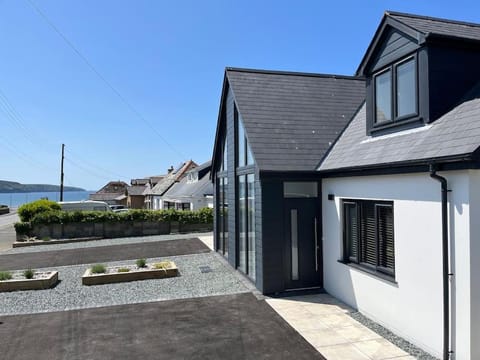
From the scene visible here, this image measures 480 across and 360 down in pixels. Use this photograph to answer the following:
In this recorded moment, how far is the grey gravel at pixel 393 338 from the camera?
5.50 metres

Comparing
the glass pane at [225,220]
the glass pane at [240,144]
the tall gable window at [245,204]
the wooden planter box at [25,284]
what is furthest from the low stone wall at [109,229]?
the glass pane at [240,144]

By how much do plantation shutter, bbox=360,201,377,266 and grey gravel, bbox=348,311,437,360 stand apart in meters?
1.07

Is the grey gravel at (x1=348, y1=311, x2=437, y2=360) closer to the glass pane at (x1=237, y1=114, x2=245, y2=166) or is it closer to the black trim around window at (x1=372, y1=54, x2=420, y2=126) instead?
the black trim around window at (x1=372, y1=54, x2=420, y2=126)

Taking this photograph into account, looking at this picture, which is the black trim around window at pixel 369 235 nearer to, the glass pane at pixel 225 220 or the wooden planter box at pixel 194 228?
the glass pane at pixel 225 220

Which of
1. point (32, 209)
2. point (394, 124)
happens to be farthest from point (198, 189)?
point (394, 124)

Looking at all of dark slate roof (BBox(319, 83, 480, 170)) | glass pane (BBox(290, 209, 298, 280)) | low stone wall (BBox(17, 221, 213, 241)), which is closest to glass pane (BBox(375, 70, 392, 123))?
dark slate roof (BBox(319, 83, 480, 170))

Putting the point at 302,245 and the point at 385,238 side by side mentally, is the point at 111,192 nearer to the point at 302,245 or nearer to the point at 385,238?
the point at 302,245

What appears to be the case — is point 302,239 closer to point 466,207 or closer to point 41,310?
point 466,207

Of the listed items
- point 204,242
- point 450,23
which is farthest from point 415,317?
point 204,242

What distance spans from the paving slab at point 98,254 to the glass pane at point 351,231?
8.38 m

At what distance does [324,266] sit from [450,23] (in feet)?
19.9

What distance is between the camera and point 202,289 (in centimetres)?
958

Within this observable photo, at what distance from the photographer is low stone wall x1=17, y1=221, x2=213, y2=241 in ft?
69.8

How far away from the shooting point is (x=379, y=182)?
6.82m
